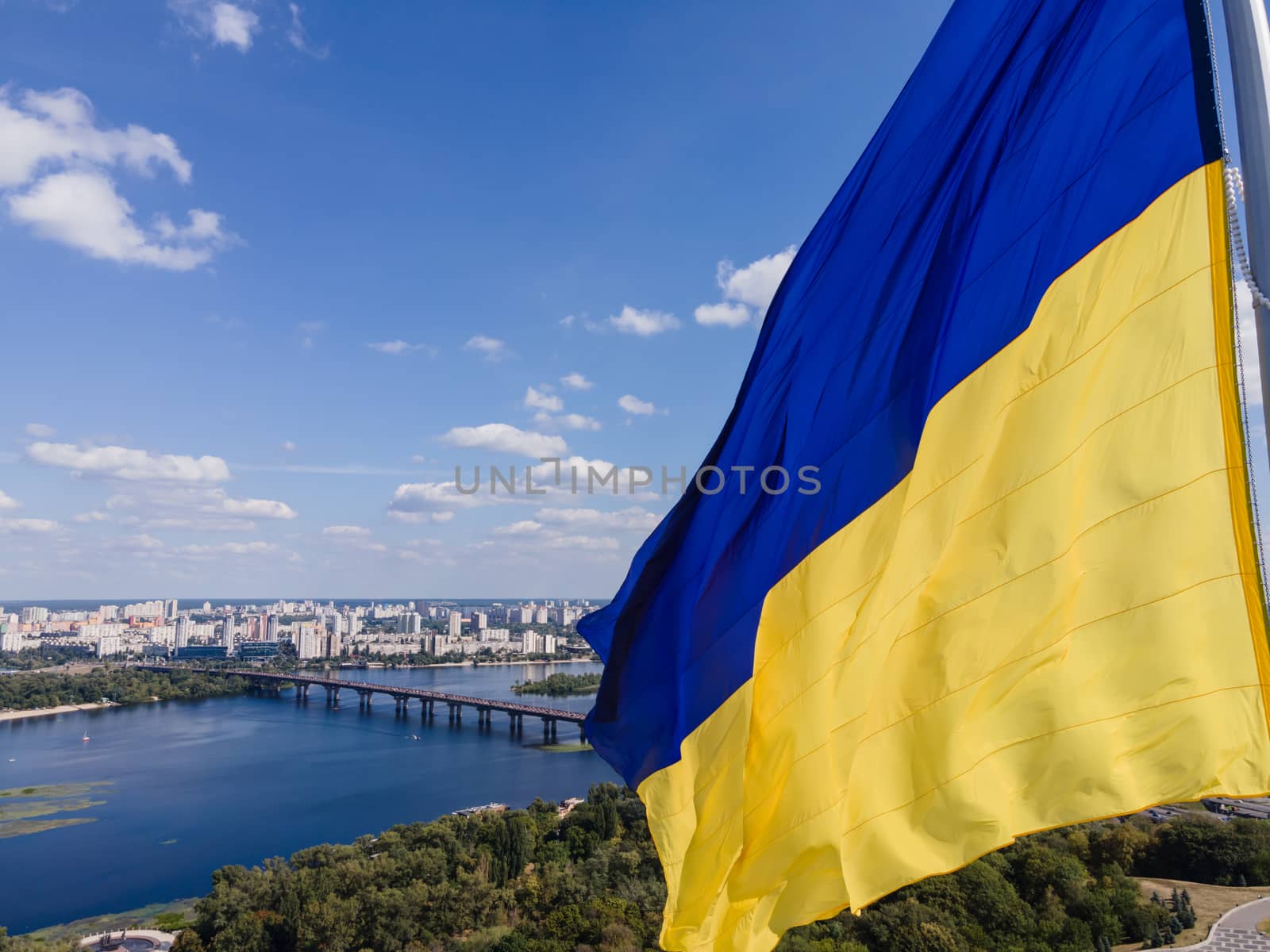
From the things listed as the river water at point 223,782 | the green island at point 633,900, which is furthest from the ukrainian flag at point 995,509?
the river water at point 223,782

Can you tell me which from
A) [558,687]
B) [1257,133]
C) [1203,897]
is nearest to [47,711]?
[558,687]

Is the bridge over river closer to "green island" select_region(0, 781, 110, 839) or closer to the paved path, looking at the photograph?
"green island" select_region(0, 781, 110, 839)

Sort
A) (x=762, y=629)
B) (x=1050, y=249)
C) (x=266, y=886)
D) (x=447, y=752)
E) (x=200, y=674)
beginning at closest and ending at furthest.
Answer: (x=1050, y=249), (x=762, y=629), (x=266, y=886), (x=447, y=752), (x=200, y=674)

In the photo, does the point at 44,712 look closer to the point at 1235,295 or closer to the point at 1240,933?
the point at 1240,933

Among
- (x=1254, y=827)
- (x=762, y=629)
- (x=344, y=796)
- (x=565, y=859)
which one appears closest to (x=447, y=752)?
(x=344, y=796)

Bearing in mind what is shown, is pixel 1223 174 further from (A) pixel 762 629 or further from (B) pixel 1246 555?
(A) pixel 762 629
